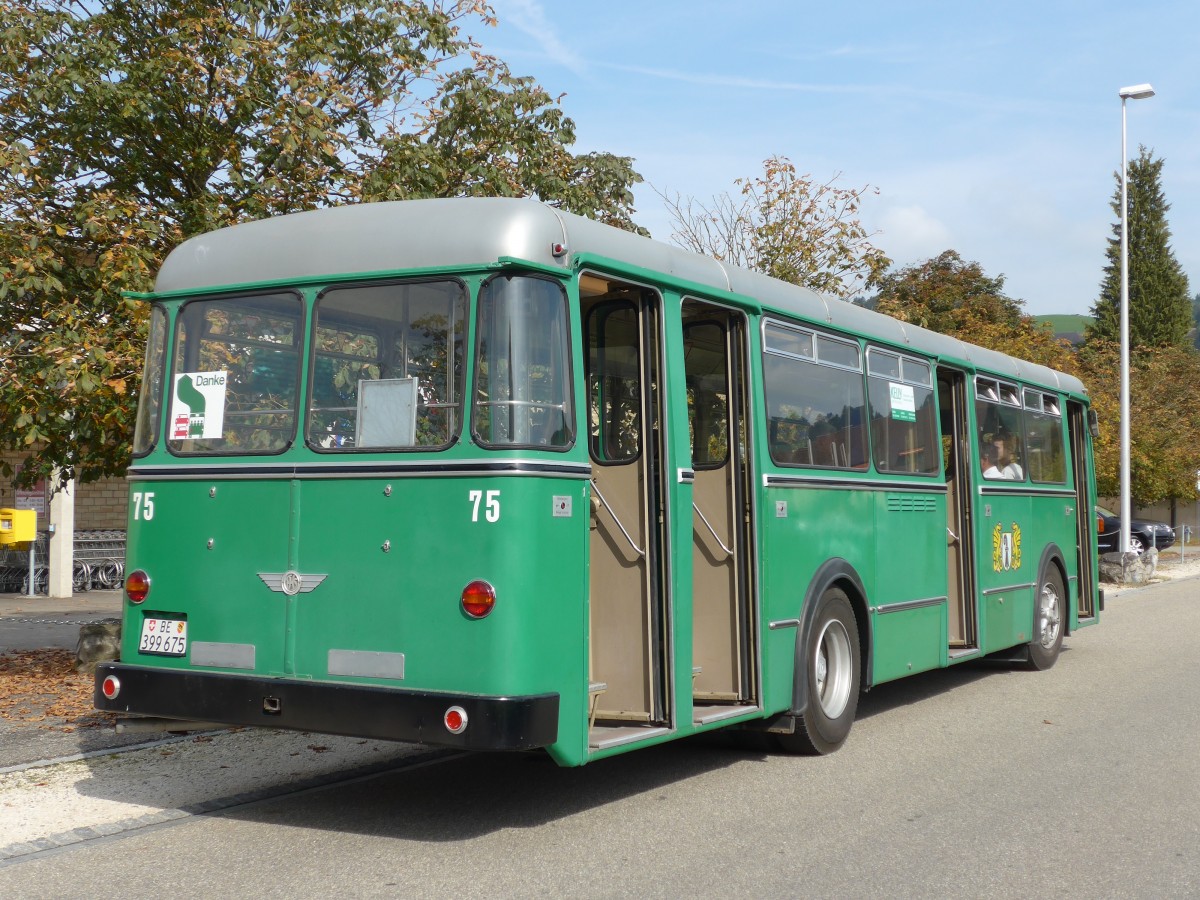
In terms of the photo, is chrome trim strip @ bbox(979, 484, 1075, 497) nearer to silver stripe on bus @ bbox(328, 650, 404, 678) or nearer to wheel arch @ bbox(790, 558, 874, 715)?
wheel arch @ bbox(790, 558, 874, 715)

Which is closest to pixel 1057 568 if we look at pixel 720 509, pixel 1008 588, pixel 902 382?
pixel 1008 588

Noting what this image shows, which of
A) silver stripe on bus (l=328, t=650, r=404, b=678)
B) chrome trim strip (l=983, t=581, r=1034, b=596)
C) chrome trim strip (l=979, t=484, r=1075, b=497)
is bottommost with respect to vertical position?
silver stripe on bus (l=328, t=650, r=404, b=678)

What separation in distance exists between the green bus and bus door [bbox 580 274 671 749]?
0.04 feet

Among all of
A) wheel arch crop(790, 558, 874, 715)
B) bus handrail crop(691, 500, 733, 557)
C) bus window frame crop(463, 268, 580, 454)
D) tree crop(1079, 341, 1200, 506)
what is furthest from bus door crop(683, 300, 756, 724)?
tree crop(1079, 341, 1200, 506)

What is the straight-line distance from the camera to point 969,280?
53.8 meters

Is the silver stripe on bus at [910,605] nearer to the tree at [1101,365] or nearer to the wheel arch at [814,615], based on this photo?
the wheel arch at [814,615]

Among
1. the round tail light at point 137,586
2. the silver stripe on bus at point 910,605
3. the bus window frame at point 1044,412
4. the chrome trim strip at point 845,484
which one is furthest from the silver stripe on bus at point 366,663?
the bus window frame at point 1044,412

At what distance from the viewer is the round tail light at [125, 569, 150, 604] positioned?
716cm

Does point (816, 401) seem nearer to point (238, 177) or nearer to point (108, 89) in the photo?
point (238, 177)

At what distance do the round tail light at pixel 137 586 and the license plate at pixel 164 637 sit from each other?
13 centimetres

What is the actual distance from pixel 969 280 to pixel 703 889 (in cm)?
5066

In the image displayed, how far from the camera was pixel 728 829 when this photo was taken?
22.3 ft

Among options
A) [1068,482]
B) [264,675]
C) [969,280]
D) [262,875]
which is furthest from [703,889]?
[969,280]

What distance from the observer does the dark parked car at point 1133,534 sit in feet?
114
